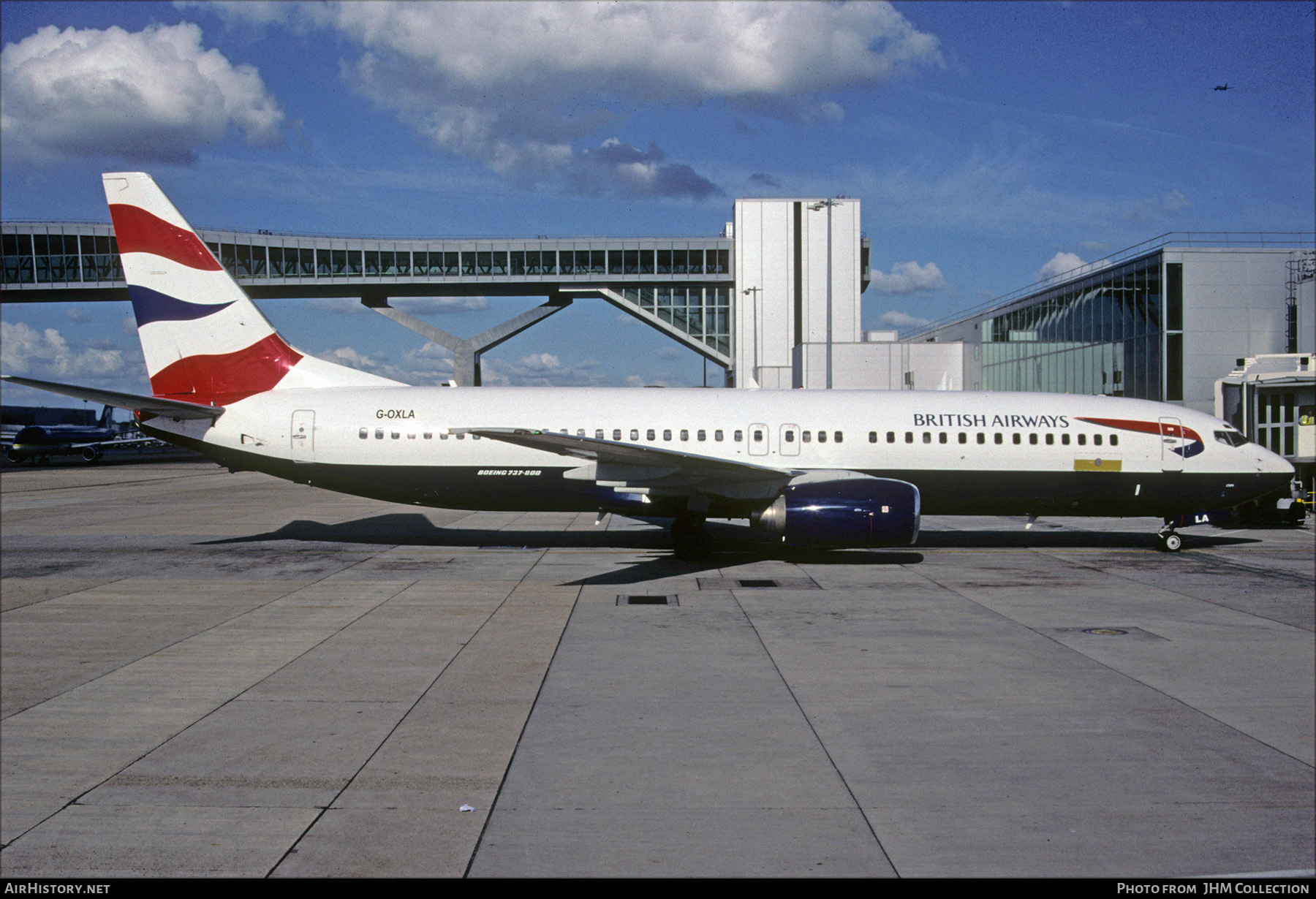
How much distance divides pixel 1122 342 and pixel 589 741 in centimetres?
3539

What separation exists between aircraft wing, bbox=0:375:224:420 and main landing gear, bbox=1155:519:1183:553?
68.1 feet

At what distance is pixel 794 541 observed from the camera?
16.3 metres

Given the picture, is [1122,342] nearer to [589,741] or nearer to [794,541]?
[794,541]

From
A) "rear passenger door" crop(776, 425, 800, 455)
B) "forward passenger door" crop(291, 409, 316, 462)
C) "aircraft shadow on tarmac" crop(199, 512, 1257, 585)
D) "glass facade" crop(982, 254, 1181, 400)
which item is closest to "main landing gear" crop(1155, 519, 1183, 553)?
"aircraft shadow on tarmac" crop(199, 512, 1257, 585)

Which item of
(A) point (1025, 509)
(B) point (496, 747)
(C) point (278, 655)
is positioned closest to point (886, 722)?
(B) point (496, 747)

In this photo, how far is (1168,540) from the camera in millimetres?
19016

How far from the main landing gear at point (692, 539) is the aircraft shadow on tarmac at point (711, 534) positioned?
8.7 inches

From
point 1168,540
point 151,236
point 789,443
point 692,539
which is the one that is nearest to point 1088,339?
point 1168,540

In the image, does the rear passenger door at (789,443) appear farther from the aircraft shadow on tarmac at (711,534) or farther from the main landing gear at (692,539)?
the main landing gear at (692,539)

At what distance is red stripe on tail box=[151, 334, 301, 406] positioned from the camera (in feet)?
65.6

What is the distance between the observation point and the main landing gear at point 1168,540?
18938 millimetres

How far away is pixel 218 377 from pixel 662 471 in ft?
35.2

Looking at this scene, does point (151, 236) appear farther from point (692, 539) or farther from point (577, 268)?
point (577, 268)

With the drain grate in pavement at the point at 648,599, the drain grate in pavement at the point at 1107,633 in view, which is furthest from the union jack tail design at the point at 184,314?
the drain grate in pavement at the point at 1107,633
